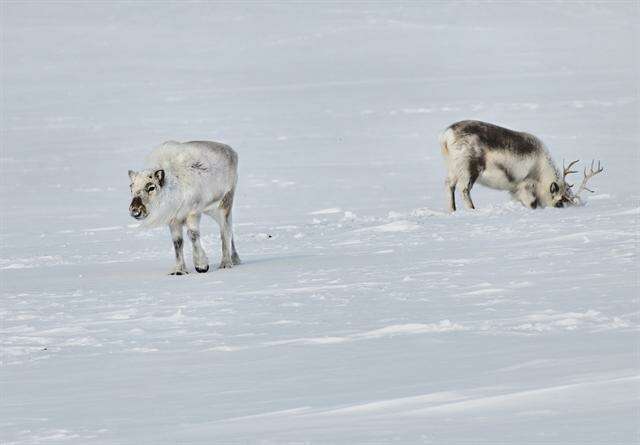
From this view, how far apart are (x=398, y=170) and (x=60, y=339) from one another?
16.2 meters

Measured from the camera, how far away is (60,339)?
8453 millimetres

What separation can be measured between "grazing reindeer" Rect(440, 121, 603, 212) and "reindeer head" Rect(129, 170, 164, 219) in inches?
241

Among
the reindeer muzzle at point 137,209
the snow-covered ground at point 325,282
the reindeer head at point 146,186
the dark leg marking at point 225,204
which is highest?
the reindeer head at point 146,186

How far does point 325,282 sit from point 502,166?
7247mm

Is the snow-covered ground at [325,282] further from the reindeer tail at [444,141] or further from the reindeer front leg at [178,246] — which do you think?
the reindeer tail at [444,141]

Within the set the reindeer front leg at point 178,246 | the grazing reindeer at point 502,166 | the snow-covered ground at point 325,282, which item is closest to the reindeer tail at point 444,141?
the grazing reindeer at point 502,166

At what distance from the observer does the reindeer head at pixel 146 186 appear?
11477 millimetres

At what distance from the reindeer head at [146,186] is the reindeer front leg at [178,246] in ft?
1.63

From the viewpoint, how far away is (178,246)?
11977 mm

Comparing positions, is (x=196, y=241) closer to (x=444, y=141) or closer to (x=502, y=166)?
(x=444, y=141)

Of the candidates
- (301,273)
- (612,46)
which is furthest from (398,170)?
(612,46)

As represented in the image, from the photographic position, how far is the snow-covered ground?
19.0 feet

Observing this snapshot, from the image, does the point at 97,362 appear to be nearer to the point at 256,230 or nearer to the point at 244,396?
the point at 244,396

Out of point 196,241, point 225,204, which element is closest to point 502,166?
point 225,204
